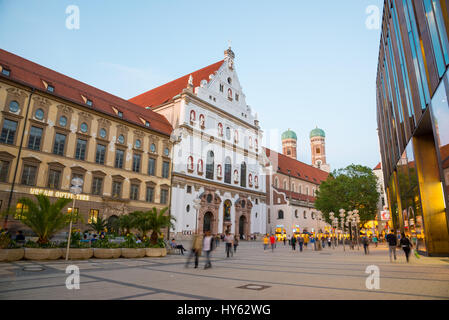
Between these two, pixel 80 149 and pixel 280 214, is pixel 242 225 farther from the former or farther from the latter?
pixel 80 149

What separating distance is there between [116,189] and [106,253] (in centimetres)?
1886

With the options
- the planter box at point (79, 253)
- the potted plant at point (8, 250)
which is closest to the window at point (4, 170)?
the potted plant at point (8, 250)

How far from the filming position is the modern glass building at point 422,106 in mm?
13109

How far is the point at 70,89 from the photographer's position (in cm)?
3350

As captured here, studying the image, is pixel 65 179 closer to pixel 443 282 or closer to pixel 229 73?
pixel 443 282

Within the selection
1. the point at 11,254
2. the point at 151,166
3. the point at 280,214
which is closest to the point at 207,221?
the point at 151,166

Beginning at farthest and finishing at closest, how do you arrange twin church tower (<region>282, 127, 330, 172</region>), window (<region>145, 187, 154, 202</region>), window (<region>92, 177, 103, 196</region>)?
1. twin church tower (<region>282, 127, 330, 172</region>)
2. window (<region>145, 187, 154, 202</region>)
3. window (<region>92, 177, 103, 196</region>)

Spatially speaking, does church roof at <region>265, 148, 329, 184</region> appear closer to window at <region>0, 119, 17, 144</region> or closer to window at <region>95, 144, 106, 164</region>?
window at <region>95, 144, 106, 164</region>

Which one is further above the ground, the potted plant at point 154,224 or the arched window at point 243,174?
the arched window at point 243,174

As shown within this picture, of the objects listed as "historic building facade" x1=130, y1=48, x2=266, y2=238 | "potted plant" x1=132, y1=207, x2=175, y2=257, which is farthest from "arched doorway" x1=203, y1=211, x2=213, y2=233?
"potted plant" x1=132, y1=207, x2=175, y2=257

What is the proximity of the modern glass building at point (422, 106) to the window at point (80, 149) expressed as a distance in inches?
1214

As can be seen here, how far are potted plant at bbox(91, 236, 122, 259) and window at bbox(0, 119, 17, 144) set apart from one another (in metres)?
16.4

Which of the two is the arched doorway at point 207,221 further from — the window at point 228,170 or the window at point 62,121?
the window at point 62,121

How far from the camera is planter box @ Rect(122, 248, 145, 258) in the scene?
17763mm
